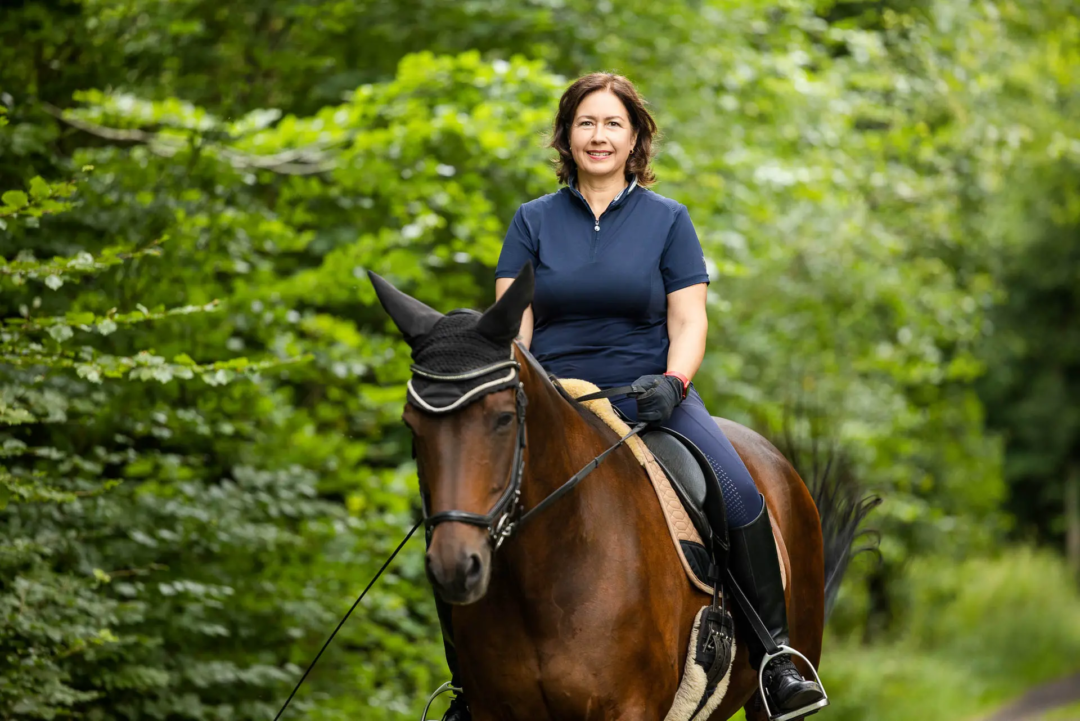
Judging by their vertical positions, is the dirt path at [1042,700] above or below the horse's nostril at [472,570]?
below

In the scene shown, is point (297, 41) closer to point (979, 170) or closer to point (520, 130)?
point (520, 130)

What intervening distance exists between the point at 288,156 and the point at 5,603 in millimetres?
3660

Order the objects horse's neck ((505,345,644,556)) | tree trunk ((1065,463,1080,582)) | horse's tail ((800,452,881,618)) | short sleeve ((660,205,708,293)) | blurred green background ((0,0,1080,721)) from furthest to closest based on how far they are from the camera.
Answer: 1. tree trunk ((1065,463,1080,582))
2. horse's tail ((800,452,881,618))
3. blurred green background ((0,0,1080,721))
4. short sleeve ((660,205,708,293))
5. horse's neck ((505,345,644,556))

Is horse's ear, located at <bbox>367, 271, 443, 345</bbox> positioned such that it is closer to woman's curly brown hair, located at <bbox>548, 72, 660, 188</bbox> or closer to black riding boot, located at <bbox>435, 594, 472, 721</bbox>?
black riding boot, located at <bbox>435, 594, 472, 721</bbox>

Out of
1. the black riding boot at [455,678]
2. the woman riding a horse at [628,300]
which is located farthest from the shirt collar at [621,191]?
the black riding boot at [455,678]

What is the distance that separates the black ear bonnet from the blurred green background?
6.29ft

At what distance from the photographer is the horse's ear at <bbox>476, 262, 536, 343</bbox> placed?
287 cm

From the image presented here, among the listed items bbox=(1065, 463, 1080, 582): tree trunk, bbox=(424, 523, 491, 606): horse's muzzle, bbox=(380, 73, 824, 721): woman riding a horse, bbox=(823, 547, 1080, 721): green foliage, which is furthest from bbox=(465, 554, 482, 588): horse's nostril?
bbox=(1065, 463, 1080, 582): tree trunk

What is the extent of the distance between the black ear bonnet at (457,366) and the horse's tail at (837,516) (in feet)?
10.1

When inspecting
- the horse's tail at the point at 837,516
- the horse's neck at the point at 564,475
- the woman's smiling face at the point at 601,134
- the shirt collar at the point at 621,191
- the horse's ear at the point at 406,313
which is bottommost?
the horse's tail at the point at 837,516

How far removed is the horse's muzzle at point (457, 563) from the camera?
270 cm

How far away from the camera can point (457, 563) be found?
2.70m

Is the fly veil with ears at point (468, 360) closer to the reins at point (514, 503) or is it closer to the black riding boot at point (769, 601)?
the reins at point (514, 503)

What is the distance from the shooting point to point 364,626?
7238mm
